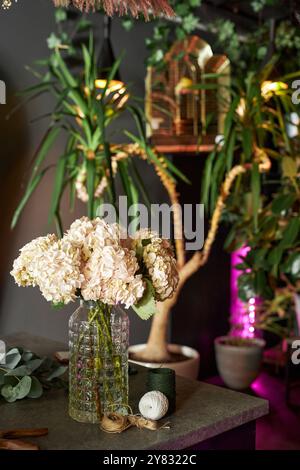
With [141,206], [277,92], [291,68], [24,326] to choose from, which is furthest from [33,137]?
[291,68]

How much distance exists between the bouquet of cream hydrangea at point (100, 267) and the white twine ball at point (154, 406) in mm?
189

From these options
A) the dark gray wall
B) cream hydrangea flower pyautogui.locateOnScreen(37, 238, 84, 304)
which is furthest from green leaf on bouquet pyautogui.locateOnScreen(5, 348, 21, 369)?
the dark gray wall

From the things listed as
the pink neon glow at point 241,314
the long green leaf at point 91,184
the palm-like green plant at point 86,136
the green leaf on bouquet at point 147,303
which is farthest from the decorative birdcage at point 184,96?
the green leaf on bouquet at point 147,303

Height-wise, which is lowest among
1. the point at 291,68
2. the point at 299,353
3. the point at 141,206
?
the point at 299,353

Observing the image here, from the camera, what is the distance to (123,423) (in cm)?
127

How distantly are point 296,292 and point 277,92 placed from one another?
1.44 metres

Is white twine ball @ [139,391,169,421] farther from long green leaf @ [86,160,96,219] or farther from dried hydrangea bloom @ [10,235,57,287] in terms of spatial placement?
long green leaf @ [86,160,96,219]

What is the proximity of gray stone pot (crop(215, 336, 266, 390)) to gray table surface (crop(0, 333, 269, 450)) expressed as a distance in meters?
2.32

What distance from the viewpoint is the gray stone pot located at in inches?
153

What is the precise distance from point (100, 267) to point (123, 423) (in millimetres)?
342

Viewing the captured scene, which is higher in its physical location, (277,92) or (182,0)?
(182,0)

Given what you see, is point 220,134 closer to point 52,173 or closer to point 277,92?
point 277,92

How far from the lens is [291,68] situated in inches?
180

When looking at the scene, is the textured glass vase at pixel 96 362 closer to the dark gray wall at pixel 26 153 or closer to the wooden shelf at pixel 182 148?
the dark gray wall at pixel 26 153
